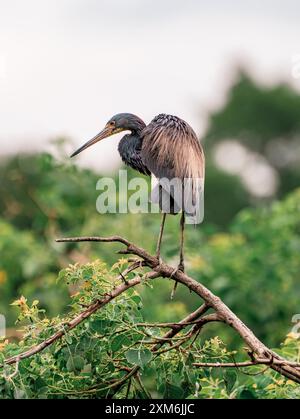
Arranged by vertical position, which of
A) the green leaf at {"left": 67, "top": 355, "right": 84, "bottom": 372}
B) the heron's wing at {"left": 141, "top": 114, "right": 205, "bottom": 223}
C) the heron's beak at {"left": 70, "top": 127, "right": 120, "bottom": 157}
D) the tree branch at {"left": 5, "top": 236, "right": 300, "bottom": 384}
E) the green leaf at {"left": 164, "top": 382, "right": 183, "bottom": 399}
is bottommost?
the green leaf at {"left": 164, "top": 382, "right": 183, "bottom": 399}

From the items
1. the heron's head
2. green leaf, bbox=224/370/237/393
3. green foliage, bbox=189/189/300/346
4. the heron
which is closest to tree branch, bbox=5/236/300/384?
green leaf, bbox=224/370/237/393

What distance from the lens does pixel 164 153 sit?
518cm

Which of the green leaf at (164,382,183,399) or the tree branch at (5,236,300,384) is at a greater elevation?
the tree branch at (5,236,300,384)

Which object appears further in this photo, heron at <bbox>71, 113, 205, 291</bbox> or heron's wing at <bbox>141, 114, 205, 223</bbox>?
heron at <bbox>71, 113, 205, 291</bbox>

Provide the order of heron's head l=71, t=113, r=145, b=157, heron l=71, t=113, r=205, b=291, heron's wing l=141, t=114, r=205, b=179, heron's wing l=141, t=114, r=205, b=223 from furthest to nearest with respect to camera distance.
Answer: heron's head l=71, t=113, r=145, b=157
heron's wing l=141, t=114, r=205, b=179
heron l=71, t=113, r=205, b=291
heron's wing l=141, t=114, r=205, b=223

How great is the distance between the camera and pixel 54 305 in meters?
8.02

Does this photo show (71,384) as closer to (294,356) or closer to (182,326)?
(182,326)

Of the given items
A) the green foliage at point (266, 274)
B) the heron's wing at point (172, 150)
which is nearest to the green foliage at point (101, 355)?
the heron's wing at point (172, 150)

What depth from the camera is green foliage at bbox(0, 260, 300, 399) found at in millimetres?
3822

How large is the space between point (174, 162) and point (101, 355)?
141 centimetres

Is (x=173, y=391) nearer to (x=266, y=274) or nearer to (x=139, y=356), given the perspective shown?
(x=139, y=356)

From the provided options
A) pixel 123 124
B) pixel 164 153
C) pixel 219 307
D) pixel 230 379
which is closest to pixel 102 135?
pixel 123 124

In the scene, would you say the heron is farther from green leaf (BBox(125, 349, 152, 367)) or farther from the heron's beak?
green leaf (BBox(125, 349, 152, 367))

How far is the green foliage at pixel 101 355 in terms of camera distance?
3.82m
